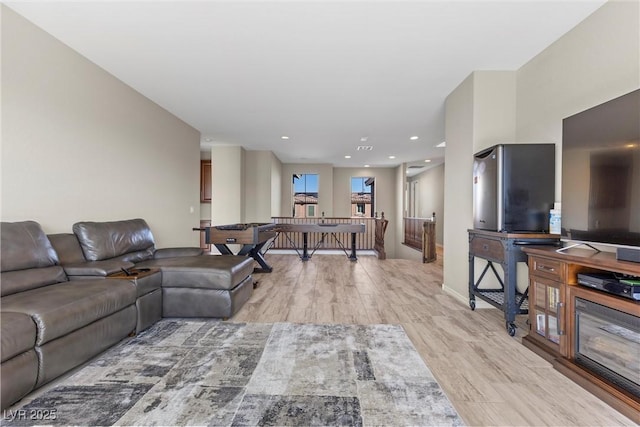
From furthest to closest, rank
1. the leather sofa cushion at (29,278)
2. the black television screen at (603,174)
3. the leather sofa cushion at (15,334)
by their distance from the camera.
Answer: the leather sofa cushion at (29,278) → the black television screen at (603,174) → the leather sofa cushion at (15,334)

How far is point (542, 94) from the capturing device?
2.80 metres

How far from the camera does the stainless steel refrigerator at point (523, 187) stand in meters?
2.55

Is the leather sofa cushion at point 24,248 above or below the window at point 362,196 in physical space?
below

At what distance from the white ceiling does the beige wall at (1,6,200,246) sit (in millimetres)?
211

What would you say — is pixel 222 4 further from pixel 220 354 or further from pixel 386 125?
pixel 386 125

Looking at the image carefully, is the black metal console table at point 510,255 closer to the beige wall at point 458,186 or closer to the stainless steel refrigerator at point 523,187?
the stainless steel refrigerator at point 523,187

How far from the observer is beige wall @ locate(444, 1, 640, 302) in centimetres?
205

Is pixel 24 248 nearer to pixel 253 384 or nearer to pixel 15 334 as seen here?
pixel 15 334

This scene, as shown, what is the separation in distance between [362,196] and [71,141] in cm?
968

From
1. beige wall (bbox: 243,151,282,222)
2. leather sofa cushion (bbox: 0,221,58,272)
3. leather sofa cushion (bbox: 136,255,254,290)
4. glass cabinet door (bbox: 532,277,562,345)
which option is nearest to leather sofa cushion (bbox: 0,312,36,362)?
leather sofa cushion (bbox: 0,221,58,272)

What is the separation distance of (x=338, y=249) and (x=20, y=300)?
680 centimetres

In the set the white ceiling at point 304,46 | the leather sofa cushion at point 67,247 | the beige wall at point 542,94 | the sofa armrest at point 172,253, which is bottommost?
the sofa armrest at point 172,253

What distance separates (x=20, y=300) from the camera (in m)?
1.73

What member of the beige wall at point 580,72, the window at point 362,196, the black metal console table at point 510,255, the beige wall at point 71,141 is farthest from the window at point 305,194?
the black metal console table at point 510,255
